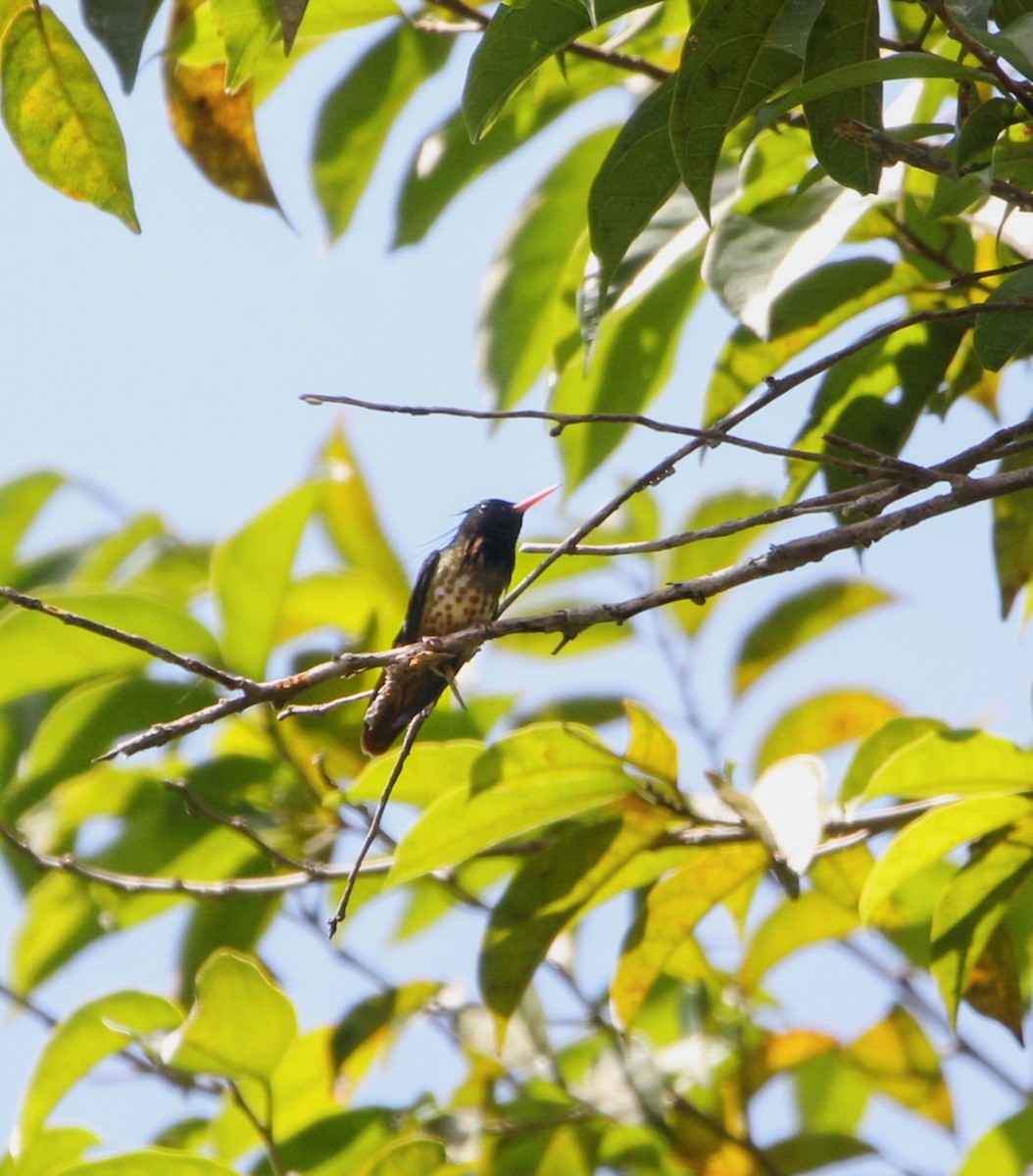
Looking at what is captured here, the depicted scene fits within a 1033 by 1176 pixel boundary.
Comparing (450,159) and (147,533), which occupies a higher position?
(450,159)

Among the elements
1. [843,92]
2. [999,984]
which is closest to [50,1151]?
[999,984]

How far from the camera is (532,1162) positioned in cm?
258

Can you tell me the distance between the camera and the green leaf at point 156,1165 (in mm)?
1997

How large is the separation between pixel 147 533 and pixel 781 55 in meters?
1.87

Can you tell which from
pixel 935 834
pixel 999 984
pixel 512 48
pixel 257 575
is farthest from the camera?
pixel 257 575

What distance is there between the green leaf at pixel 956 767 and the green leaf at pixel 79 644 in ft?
4.26

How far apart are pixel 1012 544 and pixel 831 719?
694 mm

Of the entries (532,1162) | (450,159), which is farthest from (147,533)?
(532,1162)

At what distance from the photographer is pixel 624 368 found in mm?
2518

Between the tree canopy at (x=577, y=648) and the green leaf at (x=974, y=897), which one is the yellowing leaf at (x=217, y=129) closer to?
the tree canopy at (x=577, y=648)

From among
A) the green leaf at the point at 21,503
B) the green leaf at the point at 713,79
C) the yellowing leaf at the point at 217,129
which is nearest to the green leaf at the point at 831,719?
the yellowing leaf at the point at 217,129

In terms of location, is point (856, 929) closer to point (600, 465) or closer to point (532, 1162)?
point (532, 1162)

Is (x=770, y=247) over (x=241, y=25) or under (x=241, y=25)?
under

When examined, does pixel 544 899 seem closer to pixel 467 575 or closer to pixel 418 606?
pixel 418 606
